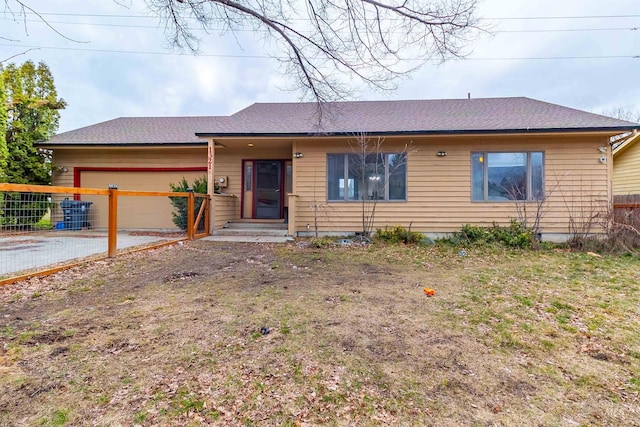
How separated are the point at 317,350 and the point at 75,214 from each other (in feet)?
30.0

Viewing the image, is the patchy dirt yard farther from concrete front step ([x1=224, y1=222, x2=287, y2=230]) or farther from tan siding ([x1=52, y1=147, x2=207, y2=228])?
tan siding ([x1=52, y1=147, x2=207, y2=228])

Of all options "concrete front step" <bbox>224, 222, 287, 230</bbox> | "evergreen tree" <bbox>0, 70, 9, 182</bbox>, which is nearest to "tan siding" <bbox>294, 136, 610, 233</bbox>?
"concrete front step" <bbox>224, 222, 287, 230</bbox>

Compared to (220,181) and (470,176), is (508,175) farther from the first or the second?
(220,181)

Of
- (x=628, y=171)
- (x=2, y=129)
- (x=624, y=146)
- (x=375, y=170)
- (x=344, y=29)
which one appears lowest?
(x=375, y=170)

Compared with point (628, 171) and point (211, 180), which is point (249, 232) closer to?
point (211, 180)

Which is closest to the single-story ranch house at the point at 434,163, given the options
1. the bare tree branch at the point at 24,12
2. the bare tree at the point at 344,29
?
the bare tree at the point at 344,29

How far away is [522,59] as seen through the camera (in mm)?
12008

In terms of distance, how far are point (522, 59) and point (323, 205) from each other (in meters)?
10.5

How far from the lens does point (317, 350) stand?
91.3 inches

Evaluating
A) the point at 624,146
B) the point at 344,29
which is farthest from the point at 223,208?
the point at 624,146

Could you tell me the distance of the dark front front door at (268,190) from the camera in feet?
32.6

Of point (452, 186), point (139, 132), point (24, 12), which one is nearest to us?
point (24, 12)

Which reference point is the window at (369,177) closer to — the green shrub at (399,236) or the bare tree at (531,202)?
the green shrub at (399,236)

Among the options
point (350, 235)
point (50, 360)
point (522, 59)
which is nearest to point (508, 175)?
point (350, 235)
